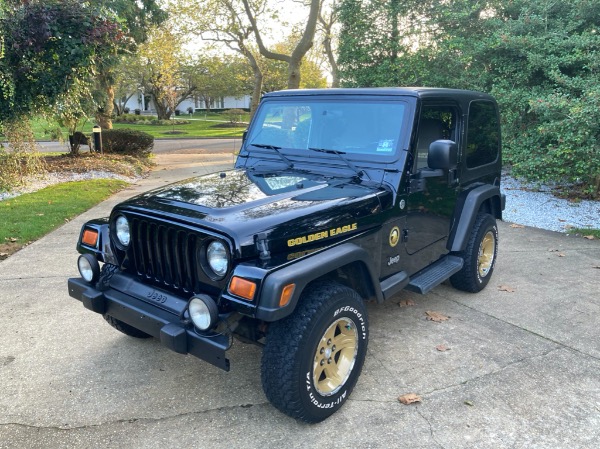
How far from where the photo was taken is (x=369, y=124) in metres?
3.56

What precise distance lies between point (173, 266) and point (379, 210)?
138cm

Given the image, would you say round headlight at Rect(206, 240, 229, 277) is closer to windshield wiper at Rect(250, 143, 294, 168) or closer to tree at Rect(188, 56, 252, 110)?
windshield wiper at Rect(250, 143, 294, 168)

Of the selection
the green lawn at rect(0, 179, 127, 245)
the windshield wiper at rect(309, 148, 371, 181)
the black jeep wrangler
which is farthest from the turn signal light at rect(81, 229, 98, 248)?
the green lawn at rect(0, 179, 127, 245)

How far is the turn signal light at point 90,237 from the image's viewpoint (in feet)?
10.7

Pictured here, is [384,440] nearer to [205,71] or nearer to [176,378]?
→ [176,378]

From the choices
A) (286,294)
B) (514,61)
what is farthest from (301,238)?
(514,61)

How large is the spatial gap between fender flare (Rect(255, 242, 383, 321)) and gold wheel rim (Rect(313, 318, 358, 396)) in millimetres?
372

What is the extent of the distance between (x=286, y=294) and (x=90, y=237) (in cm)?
166

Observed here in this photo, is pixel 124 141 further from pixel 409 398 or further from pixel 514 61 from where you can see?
pixel 409 398

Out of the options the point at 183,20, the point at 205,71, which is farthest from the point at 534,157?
the point at 205,71

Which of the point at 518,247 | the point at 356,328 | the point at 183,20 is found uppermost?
the point at 183,20

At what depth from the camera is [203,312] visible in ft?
7.95

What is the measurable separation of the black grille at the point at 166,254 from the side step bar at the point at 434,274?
174cm

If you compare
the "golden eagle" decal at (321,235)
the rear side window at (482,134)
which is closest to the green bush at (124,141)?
the rear side window at (482,134)
